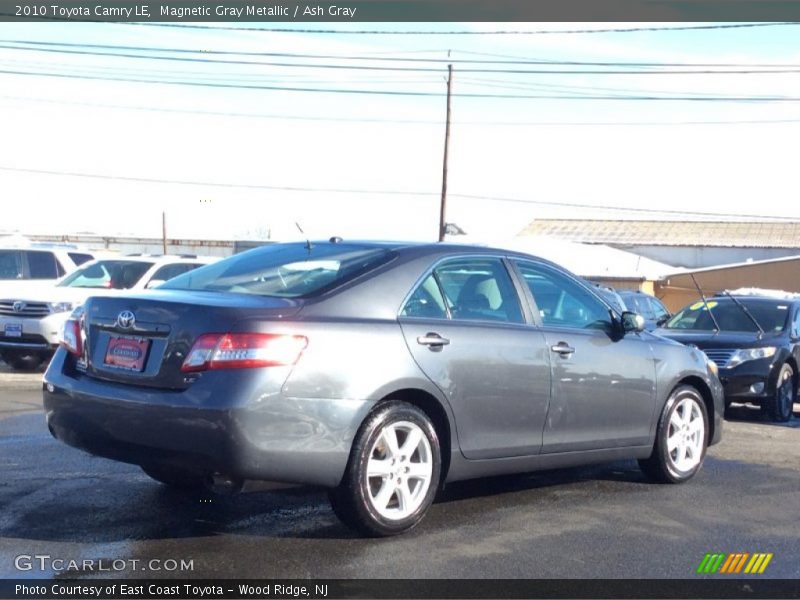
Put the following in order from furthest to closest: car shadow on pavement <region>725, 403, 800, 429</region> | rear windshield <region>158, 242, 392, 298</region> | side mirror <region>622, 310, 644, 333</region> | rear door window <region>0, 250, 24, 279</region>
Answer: rear door window <region>0, 250, 24, 279</region> → car shadow on pavement <region>725, 403, 800, 429</region> → side mirror <region>622, 310, 644, 333</region> → rear windshield <region>158, 242, 392, 298</region>

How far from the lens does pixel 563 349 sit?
668cm

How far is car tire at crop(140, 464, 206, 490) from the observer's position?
538 cm

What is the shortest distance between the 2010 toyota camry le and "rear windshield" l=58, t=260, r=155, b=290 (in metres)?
9.51

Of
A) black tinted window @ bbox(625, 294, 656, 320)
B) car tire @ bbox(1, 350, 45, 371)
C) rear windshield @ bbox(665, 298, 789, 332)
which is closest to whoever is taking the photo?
rear windshield @ bbox(665, 298, 789, 332)

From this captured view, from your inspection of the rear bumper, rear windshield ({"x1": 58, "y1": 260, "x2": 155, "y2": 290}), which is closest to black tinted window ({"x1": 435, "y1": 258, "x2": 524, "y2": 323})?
the rear bumper

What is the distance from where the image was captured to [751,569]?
216 inches

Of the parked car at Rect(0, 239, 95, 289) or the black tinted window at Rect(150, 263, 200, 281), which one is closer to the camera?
the parked car at Rect(0, 239, 95, 289)

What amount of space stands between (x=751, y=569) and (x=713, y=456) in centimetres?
342

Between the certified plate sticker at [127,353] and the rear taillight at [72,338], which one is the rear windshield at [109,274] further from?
the certified plate sticker at [127,353]

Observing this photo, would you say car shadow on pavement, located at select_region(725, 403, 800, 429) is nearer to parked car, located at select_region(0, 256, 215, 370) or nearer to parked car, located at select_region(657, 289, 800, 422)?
parked car, located at select_region(657, 289, 800, 422)

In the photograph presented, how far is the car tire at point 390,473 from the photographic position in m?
5.50

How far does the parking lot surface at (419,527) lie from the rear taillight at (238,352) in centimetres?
93

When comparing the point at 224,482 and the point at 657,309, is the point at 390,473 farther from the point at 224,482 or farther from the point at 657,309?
the point at 657,309

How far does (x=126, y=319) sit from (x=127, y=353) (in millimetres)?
179
